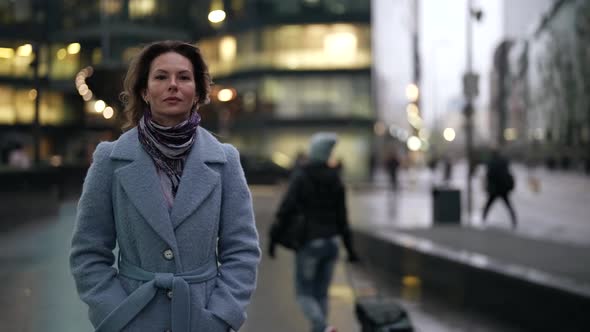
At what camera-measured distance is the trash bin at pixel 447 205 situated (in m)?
15.7

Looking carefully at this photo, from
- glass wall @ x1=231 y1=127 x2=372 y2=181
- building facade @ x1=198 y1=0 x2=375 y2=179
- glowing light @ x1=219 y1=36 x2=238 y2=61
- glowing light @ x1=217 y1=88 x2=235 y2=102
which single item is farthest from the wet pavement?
glowing light @ x1=219 y1=36 x2=238 y2=61

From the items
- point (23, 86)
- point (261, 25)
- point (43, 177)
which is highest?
point (261, 25)

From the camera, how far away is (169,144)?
261 cm

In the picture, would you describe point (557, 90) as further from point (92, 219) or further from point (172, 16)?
point (92, 219)

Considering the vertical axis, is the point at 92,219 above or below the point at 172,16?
below

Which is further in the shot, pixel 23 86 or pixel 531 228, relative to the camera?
pixel 23 86

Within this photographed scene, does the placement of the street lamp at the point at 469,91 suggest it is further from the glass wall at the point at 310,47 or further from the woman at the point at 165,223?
the glass wall at the point at 310,47

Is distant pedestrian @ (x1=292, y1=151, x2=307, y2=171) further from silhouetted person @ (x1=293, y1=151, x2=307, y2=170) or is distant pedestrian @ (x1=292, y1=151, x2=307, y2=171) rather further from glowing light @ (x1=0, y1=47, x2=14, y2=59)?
glowing light @ (x1=0, y1=47, x2=14, y2=59)

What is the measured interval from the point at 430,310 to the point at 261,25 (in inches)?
1986

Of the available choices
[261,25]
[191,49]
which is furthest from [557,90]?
[191,49]

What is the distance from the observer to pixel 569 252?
10336 millimetres

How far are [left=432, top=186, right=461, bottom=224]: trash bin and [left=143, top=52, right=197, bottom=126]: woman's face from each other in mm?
13522

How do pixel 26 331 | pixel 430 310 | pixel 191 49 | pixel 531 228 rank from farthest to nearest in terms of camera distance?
pixel 531 228
pixel 430 310
pixel 26 331
pixel 191 49

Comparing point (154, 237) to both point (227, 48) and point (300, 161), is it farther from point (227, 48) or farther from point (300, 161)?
point (227, 48)
